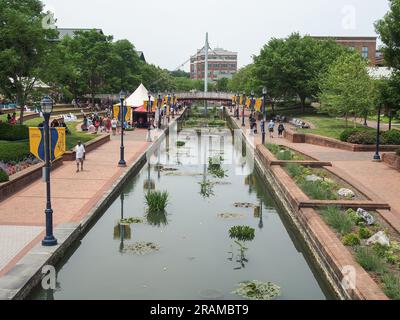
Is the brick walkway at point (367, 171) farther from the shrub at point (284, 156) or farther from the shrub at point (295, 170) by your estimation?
the shrub at point (284, 156)

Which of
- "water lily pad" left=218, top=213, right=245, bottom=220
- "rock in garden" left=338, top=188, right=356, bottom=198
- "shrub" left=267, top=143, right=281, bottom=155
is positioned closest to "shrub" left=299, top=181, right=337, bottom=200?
"rock in garden" left=338, top=188, right=356, bottom=198

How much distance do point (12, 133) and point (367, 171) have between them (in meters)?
19.1

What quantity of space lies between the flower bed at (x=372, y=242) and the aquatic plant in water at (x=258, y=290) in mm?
2065

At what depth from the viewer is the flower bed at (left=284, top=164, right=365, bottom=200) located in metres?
18.8

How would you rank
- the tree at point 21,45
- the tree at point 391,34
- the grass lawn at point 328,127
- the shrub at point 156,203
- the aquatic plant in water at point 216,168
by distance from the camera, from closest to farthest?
the shrub at point 156,203 → the tree at point 391,34 → the aquatic plant in water at point 216,168 → the tree at point 21,45 → the grass lawn at point 328,127

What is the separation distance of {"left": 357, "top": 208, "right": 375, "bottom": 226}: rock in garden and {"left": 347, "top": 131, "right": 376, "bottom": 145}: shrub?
1892cm

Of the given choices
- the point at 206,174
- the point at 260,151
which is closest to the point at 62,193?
the point at 206,174

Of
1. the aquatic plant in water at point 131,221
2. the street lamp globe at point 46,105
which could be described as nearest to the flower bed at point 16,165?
the aquatic plant in water at point 131,221

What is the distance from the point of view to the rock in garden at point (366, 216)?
15828mm

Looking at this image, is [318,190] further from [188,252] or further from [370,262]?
[370,262]

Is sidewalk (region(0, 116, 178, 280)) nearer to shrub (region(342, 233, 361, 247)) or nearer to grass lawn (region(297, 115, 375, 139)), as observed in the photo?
shrub (region(342, 233, 361, 247))

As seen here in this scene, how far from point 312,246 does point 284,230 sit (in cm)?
254

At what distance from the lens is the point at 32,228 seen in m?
15.4
